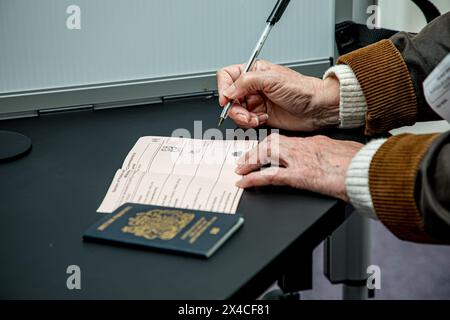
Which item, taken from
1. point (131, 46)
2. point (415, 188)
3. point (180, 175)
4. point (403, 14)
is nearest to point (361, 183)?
point (415, 188)

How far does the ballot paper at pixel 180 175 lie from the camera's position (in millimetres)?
698

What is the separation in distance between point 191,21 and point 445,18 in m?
0.40

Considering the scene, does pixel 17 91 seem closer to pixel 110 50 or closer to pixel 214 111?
pixel 110 50

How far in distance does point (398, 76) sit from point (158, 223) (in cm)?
45

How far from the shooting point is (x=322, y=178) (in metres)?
0.72

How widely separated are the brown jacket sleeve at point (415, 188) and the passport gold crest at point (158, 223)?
211mm

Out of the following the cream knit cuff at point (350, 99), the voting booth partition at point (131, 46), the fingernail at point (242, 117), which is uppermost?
the voting booth partition at point (131, 46)

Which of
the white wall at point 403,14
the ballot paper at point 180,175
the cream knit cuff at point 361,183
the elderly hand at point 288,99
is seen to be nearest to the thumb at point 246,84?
the elderly hand at point 288,99

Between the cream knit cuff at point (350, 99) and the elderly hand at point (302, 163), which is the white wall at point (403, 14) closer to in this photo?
the cream knit cuff at point (350, 99)

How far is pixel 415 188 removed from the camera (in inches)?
25.5

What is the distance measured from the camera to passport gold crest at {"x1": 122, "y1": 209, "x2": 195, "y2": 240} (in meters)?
0.61

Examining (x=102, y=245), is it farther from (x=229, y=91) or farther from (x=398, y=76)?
(x=398, y=76)

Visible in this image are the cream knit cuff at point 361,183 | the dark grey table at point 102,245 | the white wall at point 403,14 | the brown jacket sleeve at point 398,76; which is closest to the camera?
the dark grey table at point 102,245
